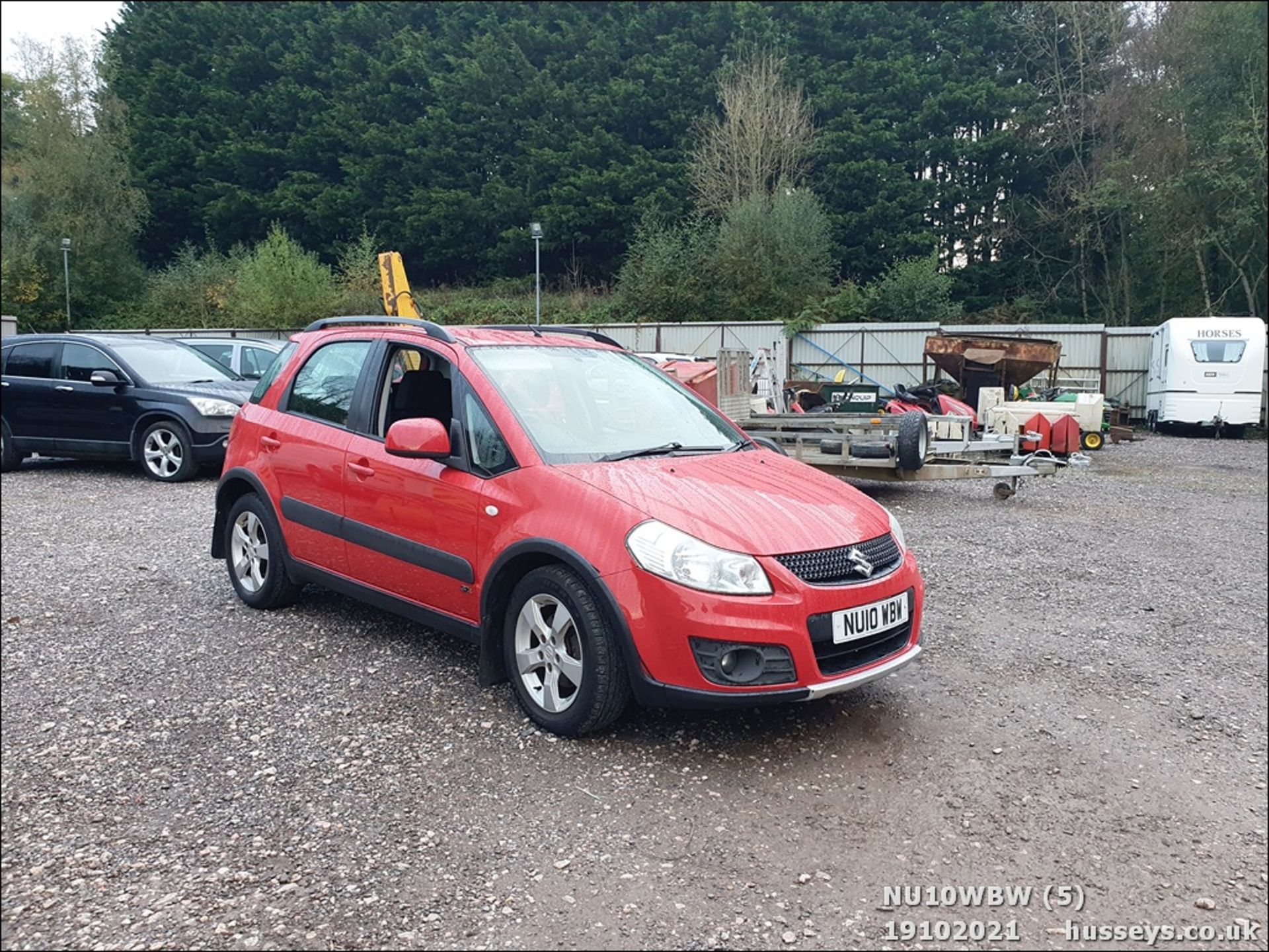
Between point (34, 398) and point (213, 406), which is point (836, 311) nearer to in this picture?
point (213, 406)

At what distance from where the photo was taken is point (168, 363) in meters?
10.8

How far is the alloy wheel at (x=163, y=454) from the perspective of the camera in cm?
1018

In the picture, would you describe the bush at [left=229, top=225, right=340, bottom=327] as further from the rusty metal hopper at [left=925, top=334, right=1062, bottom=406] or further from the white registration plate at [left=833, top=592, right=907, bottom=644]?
the white registration plate at [left=833, top=592, right=907, bottom=644]

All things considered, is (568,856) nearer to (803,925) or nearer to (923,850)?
(803,925)

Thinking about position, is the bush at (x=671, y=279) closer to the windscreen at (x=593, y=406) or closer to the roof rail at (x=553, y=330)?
the roof rail at (x=553, y=330)

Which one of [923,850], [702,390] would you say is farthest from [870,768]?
[702,390]

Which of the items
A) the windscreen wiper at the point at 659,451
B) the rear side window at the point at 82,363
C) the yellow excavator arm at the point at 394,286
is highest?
the yellow excavator arm at the point at 394,286

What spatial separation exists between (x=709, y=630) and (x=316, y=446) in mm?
2597

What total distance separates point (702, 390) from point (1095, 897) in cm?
852

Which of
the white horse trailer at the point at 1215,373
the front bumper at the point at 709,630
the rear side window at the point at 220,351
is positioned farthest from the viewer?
the white horse trailer at the point at 1215,373

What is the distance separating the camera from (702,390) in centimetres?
1077

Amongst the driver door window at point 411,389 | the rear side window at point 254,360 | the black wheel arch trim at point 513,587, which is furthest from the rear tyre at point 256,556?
the rear side window at point 254,360

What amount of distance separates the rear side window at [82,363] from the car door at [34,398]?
0.13m

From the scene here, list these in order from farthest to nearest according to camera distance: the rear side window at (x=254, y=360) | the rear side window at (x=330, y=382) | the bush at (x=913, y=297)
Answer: the bush at (x=913, y=297) < the rear side window at (x=254, y=360) < the rear side window at (x=330, y=382)
